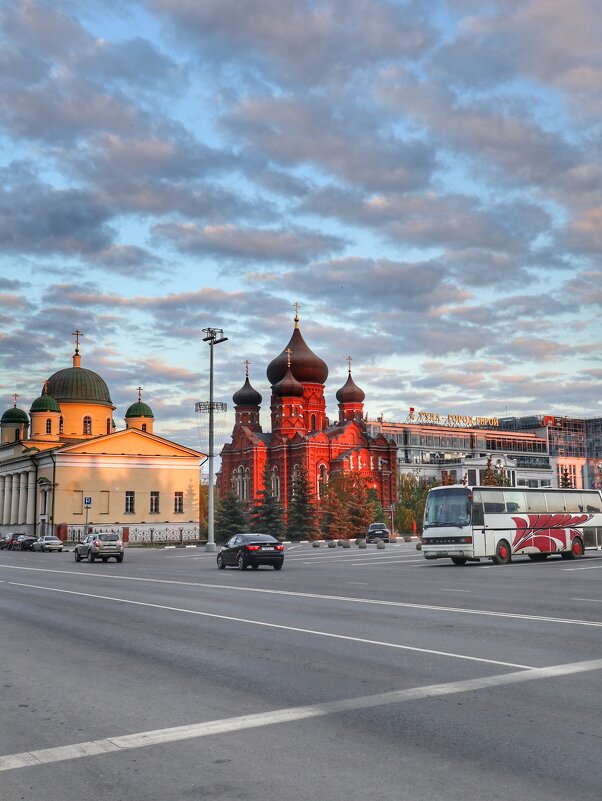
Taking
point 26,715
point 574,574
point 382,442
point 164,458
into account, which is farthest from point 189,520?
point 26,715

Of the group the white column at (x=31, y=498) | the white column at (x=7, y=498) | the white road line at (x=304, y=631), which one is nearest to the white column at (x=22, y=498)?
the white column at (x=31, y=498)

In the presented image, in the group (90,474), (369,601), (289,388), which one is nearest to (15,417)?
(90,474)

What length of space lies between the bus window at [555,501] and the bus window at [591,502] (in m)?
1.89

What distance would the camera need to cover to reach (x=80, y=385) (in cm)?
9650

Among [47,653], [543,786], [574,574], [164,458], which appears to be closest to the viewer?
[543,786]

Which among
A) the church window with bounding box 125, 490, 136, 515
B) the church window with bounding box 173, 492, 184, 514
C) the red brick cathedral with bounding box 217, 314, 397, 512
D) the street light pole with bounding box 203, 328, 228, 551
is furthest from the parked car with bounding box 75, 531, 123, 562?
the red brick cathedral with bounding box 217, 314, 397, 512

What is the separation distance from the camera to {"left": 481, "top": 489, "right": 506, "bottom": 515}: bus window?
32.7 meters

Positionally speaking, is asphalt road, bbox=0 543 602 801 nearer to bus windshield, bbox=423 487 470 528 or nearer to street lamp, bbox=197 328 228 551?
bus windshield, bbox=423 487 470 528

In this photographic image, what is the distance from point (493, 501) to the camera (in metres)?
32.9

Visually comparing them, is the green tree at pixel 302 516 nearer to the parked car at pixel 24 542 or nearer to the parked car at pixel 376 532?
the parked car at pixel 376 532

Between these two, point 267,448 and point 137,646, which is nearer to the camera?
point 137,646

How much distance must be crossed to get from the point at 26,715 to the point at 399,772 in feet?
11.9

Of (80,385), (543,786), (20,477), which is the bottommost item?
(543,786)

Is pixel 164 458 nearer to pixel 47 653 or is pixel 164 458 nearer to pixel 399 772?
pixel 47 653
